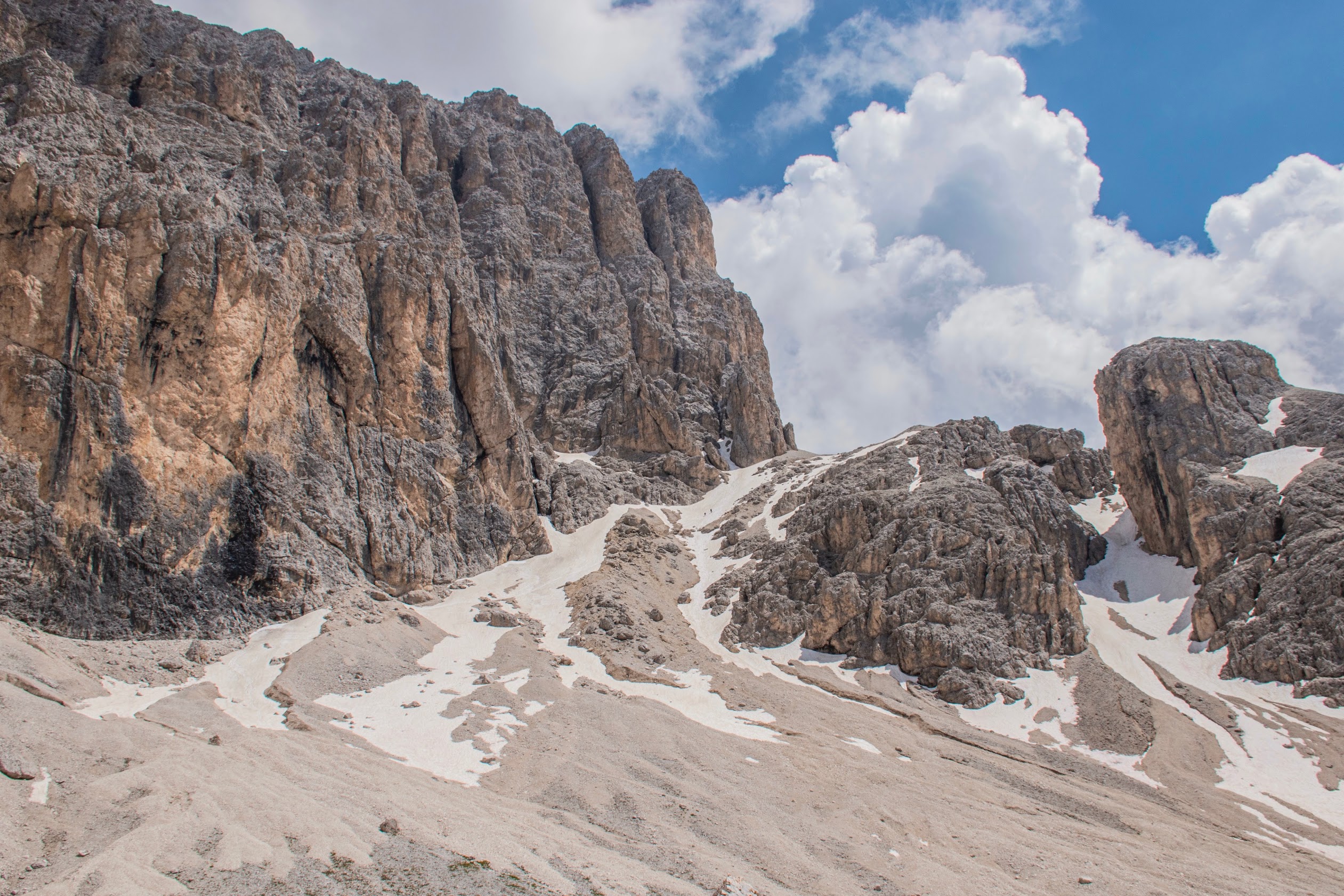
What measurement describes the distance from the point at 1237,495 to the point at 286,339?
79832 mm

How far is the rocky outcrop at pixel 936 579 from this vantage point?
51406 mm

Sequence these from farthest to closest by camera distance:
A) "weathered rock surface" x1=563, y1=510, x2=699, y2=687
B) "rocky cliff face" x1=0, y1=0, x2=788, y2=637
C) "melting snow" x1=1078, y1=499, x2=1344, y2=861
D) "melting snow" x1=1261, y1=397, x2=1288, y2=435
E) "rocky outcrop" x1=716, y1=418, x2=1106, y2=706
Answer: "melting snow" x1=1261, y1=397, x2=1288, y2=435 < "rocky outcrop" x1=716, y1=418, x2=1106, y2=706 < "weathered rock surface" x1=563, y1=510, x2=699, y2=687 < "rocky cliff face" x1=0, y1=0, x2=788, y2=637 < "melting snow" x1=1078, y1=499, x2=1344, y2=861

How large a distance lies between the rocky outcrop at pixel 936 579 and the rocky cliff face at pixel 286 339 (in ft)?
88.4

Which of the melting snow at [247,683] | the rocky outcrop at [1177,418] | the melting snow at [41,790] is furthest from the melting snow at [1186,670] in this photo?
the melting snow at [247,683]

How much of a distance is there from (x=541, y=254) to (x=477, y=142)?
2046 centimetres

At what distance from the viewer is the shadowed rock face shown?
48500 millimetres

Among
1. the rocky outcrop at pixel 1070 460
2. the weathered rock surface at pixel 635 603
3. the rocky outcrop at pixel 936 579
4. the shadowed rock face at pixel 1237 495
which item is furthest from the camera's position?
the rocky outcrop at pixel 1070 460

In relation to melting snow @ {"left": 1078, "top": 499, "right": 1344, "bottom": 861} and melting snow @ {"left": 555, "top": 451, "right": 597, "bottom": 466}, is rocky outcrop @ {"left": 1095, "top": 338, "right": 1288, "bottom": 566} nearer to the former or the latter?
melting snow @ {"left": 1078, "top": 499, "right": 1344, "bottom": 861}

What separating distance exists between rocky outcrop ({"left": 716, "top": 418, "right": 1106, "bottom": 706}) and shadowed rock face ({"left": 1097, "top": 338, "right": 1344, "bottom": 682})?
9612mm

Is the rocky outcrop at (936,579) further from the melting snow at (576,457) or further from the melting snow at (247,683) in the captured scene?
the melting snow at (247,683)

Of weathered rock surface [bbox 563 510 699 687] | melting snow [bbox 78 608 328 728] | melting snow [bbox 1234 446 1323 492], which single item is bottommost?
melting snow [bbox 78 608 328 728]

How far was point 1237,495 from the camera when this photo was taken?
59844mm

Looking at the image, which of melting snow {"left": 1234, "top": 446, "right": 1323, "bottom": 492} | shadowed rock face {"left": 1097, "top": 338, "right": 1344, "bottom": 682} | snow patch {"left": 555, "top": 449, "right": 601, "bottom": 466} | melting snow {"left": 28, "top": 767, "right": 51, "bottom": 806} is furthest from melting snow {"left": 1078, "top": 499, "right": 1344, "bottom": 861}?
snow patch {"left": 555, "top": 449, "right": 601, "bottom": 466}

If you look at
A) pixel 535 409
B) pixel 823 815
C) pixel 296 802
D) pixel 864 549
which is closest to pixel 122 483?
pixel 296 802
